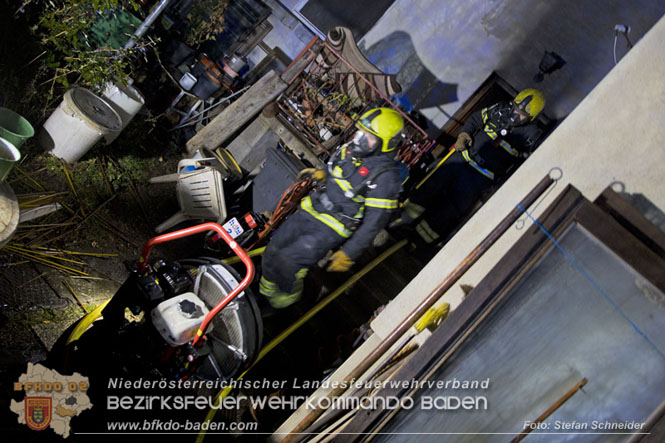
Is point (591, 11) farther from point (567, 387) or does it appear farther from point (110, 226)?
point (110, 226)

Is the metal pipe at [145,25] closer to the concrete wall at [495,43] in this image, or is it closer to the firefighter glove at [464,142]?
the concrete wall at [495,43]

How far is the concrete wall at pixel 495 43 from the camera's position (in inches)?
316

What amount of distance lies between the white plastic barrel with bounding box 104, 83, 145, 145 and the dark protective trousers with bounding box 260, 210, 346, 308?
9.35ft

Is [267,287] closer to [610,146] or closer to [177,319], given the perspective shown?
[177,319]

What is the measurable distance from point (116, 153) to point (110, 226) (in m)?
1.26

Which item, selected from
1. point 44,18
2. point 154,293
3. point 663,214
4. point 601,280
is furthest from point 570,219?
point 44,18

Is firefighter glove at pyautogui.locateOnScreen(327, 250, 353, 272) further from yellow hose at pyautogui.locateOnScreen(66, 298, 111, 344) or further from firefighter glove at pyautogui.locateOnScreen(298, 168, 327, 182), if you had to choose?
yellow hose at pyautogui.locateOnScreen(66, 298, 111, 344)

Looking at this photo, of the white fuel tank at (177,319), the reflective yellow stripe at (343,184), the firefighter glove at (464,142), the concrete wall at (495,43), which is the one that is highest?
the concrete wall at (495,43)

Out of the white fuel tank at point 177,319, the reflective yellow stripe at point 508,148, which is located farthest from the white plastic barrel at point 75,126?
the reflective yellow stripe at point 508,148

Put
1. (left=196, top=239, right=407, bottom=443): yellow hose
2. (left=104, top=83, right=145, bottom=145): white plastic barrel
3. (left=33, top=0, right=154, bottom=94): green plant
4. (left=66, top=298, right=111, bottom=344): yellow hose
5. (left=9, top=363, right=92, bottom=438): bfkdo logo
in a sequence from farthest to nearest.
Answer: (left=104, top=83, right=145, bottom=145): white plastic barrel → (left=33, top=0, right=154, bottom=94): green plant → (left=196, top=239, right=407, bottom=443): yellow hose → (left=66, top=298, right=111, bottom=344): yellow hose → (left=9, top=363, right=92, bottom=438): bfkdo logo

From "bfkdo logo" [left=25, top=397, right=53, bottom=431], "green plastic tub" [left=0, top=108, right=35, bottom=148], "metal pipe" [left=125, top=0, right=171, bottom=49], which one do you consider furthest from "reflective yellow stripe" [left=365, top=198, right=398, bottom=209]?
"metal pipe" [left=125, top=0, right=171, bottom=49]

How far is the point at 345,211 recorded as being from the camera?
5242 mm

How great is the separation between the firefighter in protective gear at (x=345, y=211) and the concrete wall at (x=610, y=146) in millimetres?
1379

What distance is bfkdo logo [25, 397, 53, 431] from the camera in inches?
143
